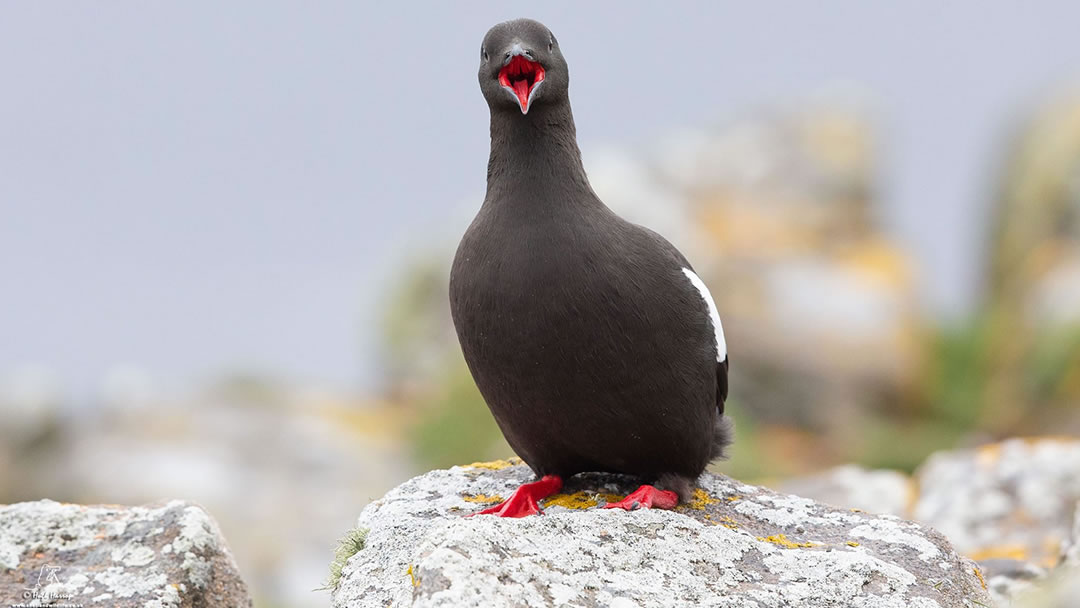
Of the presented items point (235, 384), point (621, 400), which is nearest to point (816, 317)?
point (235, 384)

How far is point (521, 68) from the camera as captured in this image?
20.5ft

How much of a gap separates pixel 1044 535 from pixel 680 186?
16689mm

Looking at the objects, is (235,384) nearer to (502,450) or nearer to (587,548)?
(502,450)

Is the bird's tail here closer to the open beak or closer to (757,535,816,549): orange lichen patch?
(757,535,816,549): orange lichen patch

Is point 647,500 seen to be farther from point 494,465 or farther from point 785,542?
point 494,465

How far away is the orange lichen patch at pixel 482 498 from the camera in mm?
7012

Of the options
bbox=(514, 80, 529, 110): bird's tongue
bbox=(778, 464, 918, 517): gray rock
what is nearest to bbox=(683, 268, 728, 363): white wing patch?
bbox=(514, 80, 529, 110): bird's tongue

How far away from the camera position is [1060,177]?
23781 millimetres

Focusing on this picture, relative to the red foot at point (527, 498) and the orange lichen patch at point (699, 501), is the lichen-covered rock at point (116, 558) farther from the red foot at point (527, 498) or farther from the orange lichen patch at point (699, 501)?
the orange lichen patch at point (699, 501)

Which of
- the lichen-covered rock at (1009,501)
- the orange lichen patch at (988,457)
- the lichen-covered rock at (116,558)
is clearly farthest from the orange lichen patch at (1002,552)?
the lichen-covered rock at (116,558)

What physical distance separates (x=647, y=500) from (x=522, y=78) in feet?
7.83

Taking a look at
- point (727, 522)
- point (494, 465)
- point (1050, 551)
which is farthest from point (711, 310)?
point (1050, 551)

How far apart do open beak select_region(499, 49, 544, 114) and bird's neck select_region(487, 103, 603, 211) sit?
18 cm

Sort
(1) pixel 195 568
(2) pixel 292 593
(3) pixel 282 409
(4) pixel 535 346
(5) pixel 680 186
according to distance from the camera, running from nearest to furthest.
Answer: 1. (4) pixel 535 346
2. (1) pixel 195 568
3. (2) pixel 292 593
4. (3) pixel 282 409
5. (5) pixel 680 186
